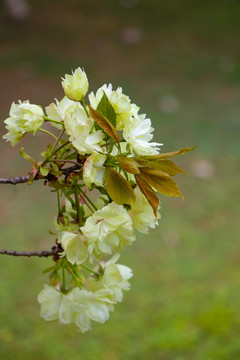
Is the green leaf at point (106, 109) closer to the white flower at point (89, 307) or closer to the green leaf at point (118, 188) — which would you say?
the green leaf at point (118, 188)

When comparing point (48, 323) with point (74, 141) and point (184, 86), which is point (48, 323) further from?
point (184, 86)

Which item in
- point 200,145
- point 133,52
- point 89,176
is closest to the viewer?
point 89,176

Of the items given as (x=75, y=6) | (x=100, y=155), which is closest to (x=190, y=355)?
(x=100, y=155)

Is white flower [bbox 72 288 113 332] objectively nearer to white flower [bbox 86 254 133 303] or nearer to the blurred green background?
white flower [bbox 86 254 133 303]

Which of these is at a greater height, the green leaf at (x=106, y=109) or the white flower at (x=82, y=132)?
the green leaf at (x=106, y=109)

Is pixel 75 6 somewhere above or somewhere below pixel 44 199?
above

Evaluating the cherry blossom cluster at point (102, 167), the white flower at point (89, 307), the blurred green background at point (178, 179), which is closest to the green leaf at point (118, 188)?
the cherry blossom cluster at point (102, 167)
